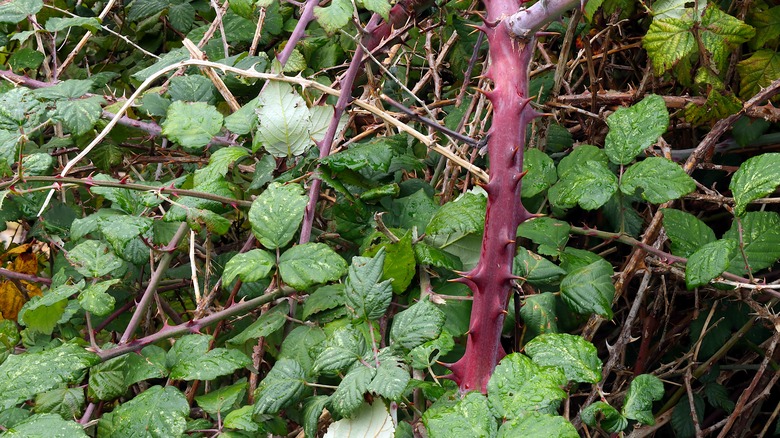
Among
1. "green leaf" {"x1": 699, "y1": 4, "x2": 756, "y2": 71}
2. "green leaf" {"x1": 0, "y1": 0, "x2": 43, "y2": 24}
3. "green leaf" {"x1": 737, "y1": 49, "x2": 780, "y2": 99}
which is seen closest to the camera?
"green leaf" {"x1": 699, "y1": 4, "x2": 756, "y2": 71}

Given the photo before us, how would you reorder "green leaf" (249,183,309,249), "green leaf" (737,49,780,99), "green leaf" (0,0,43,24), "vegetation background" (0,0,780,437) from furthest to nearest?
"green leaf" (0,0,43,24)
"green leaf" (737,49,780,99)
"green leaf" (249,183,309,249)
"vegetation background" (0,0,780,437)

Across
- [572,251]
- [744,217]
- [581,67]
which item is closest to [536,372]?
[572,251]

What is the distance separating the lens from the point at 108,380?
115 centimetres

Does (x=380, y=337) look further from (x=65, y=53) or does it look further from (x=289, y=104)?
(x=65, y=53)

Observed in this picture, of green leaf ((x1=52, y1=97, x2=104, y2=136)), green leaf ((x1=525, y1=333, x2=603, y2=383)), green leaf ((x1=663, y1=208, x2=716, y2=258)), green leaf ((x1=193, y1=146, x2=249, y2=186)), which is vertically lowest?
green leaf ((x1=525, y1=333, x2=603, y2=383))

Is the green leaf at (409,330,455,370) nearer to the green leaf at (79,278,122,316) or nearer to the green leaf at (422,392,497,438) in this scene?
the green leaf at (422,392,497,438)

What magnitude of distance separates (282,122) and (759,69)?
3.00ft

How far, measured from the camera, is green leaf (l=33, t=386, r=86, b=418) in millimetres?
1115

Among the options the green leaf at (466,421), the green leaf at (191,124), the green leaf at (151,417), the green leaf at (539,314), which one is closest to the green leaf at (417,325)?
the green leaf at (466,421)

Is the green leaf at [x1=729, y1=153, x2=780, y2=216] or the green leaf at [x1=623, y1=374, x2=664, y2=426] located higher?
the green leaf at [x1=729, y1=153, x2=780, y2=216]

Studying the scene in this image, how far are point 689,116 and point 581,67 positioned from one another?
328 millimetres

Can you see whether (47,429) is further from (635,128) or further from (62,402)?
(635,128)

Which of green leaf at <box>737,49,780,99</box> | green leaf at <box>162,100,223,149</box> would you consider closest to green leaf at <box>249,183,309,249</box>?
green leaf at <box>162,100,223,149</box>

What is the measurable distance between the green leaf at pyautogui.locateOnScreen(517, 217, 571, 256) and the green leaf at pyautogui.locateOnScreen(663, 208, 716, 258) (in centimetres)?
16
